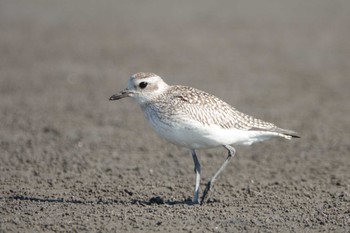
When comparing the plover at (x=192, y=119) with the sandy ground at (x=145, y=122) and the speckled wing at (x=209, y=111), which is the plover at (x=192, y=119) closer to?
the speckled wing at (x=209, y=111)

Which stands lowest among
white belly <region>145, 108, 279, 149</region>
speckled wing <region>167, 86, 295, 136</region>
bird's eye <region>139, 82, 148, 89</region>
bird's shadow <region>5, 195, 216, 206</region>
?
bird's shadow <region>5, 195, 216, 206</region>

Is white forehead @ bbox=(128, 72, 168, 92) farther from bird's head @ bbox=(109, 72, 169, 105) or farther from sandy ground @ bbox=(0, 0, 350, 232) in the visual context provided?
sandy ground @ bbox=(0, 0, 350, 232)

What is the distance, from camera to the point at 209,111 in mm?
8633

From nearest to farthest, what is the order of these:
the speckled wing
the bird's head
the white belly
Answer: the white belly < the speckled wing < the bird's head

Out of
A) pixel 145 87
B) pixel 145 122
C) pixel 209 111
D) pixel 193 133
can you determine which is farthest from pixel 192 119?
pixel 145 122

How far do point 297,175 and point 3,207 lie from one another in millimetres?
4312

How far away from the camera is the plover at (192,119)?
8.41 m

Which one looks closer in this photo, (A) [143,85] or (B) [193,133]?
(B) [193,133]

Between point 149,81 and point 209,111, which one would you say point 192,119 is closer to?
point 209,111

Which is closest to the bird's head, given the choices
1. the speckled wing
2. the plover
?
the plover

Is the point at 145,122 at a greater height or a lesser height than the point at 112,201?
greater

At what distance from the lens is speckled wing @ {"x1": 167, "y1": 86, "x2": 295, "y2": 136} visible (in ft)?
27.9

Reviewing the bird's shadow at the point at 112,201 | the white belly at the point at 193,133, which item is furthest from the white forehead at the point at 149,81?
the bird's shadow at the point at 112,201

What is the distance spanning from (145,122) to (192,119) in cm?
555
